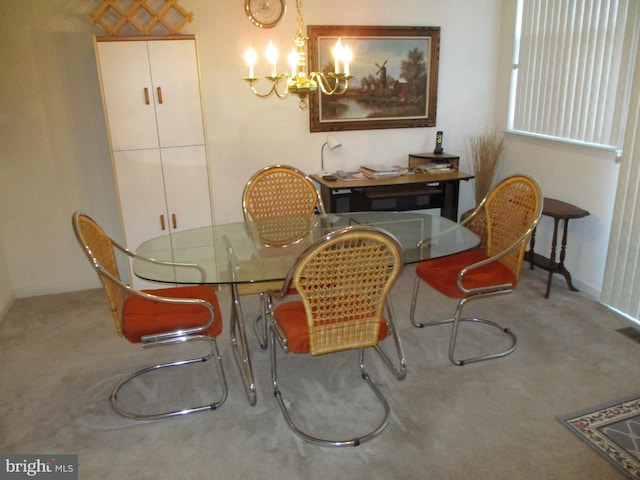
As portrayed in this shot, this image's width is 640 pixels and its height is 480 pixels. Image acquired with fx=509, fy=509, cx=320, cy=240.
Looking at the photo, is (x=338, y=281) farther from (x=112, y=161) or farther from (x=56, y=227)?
(x=56, y=227)

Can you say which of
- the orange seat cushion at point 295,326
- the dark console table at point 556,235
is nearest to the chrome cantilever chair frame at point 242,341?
the orange seat cushion at point 295,326

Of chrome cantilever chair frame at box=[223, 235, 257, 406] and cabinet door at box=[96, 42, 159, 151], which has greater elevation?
cabinet door at box=[96, 42, 159, 151]

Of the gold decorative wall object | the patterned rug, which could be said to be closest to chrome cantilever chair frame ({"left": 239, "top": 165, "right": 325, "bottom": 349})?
the gold decorative wall object

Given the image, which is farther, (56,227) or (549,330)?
(56,227)

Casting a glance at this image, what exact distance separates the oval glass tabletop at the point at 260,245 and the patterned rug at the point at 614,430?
2.95ft

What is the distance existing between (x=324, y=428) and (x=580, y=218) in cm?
228

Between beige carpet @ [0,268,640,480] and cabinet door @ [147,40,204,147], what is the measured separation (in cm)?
130

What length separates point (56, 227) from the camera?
3.63 metres

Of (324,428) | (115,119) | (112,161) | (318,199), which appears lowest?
(324,428)

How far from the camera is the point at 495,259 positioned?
2.49 meters

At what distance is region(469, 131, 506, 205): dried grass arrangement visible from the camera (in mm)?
4039

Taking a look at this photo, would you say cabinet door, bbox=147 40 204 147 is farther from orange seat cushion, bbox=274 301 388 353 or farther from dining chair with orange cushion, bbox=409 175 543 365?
dining chair with orange cushion, bbox=409 175 543 365

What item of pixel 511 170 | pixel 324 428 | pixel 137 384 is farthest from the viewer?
pixel 511 170

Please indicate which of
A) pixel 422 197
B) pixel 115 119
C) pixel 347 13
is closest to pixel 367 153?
pixel 422 197
